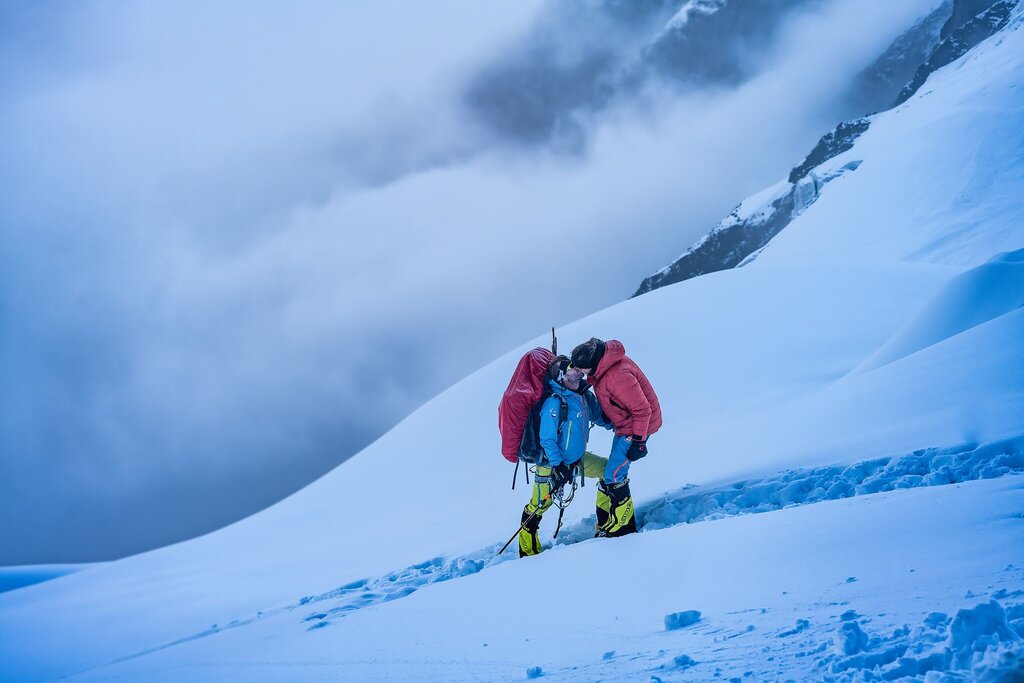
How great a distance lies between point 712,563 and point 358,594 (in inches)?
154

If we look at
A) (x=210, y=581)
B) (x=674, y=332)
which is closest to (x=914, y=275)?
(x=674, y=332)

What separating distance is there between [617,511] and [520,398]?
1.24 metres

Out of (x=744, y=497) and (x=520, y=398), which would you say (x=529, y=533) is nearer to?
(x=520, y=398)

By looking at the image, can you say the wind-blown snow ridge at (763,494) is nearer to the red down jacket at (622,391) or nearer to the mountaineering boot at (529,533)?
the mountaineering boot at (529,533)

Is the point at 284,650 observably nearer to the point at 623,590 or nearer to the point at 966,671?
the point at 623,590

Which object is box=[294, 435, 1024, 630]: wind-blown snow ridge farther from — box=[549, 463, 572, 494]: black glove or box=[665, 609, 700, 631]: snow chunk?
box=[665, 609, 700, 631]: snow chunk

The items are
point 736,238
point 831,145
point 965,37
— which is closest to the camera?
point 965,37

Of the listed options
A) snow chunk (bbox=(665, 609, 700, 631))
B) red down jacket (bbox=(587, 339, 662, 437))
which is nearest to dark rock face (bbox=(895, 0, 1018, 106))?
red down jacket (bbox=(587, 339, 662, 437))

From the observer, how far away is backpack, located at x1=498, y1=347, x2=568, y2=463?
491 cm

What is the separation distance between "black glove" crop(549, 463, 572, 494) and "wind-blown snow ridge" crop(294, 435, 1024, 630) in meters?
0.55

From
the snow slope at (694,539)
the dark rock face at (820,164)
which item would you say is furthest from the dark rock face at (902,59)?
the snow slope at (694,539)

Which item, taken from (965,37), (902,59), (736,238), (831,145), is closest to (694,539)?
(831,145)

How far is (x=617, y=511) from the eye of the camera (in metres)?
4.93

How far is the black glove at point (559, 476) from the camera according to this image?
509 cm
